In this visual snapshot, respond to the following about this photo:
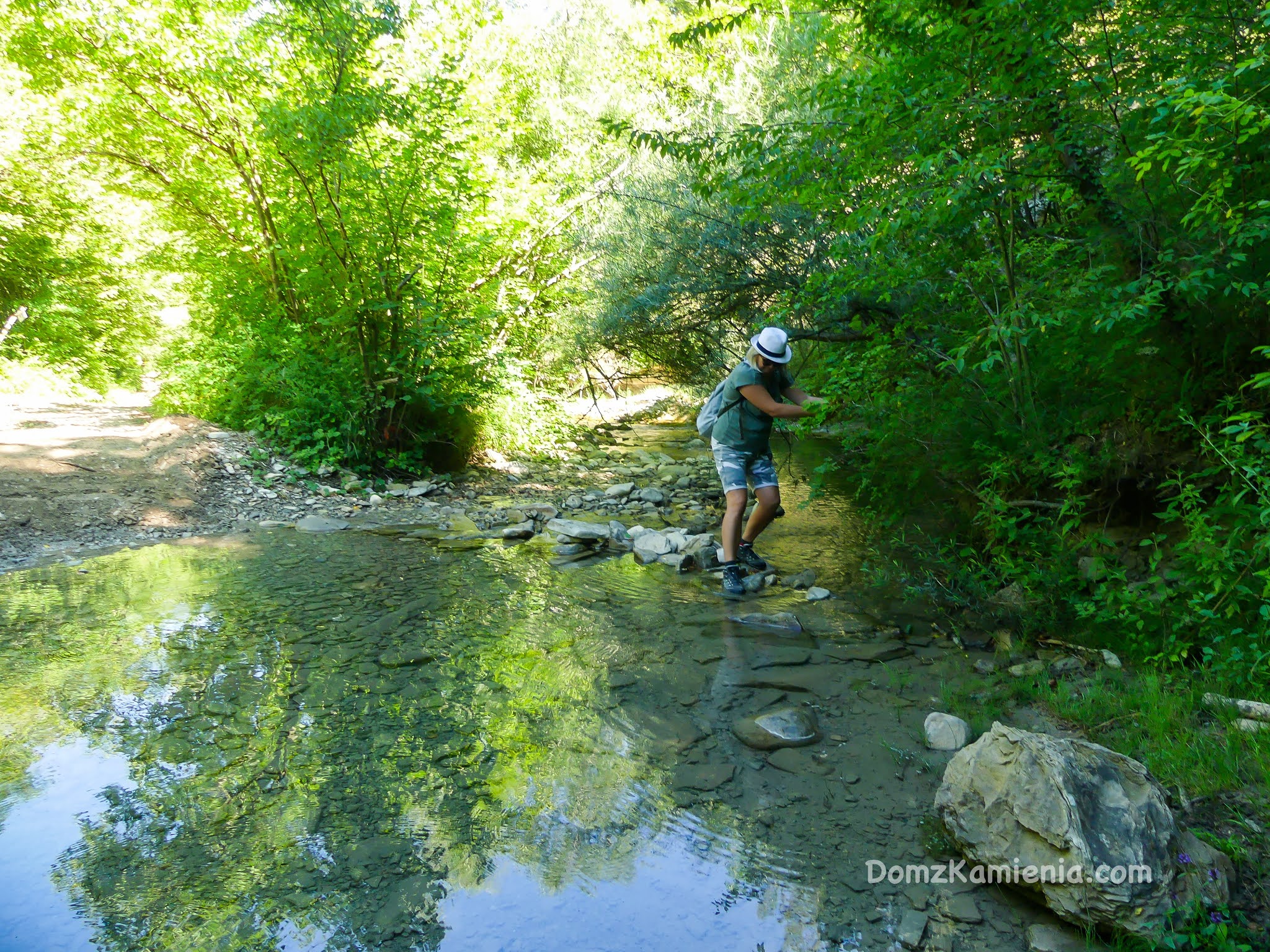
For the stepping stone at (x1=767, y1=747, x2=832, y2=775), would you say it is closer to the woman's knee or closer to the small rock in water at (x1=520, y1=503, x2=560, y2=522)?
the woman's knee

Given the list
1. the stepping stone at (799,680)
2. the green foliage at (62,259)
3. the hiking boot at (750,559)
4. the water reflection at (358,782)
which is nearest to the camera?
the water reflection at (358,782)

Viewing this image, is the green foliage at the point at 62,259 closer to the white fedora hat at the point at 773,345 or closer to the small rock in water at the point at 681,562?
the small rock in water at the point at 681,562

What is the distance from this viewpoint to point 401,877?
9.08ft

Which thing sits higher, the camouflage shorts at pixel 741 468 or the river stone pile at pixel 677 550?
the camouflage shorts at pixel 741 468

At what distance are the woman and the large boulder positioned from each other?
3.53 m

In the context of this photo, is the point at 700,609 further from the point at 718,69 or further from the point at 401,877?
the point at 718,69

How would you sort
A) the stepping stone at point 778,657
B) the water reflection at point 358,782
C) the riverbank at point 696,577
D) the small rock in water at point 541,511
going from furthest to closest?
the small rock in water at point 541,511 → the stepping stone at point 778,657 → the riverbank at point 696,577 → the water reflection at point 358,782

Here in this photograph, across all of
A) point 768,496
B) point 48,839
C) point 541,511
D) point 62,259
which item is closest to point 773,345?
point 768,496

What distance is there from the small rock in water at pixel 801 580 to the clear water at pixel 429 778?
792mm

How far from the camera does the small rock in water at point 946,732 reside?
3.79m

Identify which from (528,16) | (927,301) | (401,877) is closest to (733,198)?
(927,301)

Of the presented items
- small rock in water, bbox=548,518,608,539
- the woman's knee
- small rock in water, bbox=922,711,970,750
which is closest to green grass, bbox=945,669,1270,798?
small rock in water, bbox=922,711,970,750

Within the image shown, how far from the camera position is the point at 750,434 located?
255 inches

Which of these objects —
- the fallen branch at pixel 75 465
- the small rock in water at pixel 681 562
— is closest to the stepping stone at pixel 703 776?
the small rock in water at pixel 681 562
